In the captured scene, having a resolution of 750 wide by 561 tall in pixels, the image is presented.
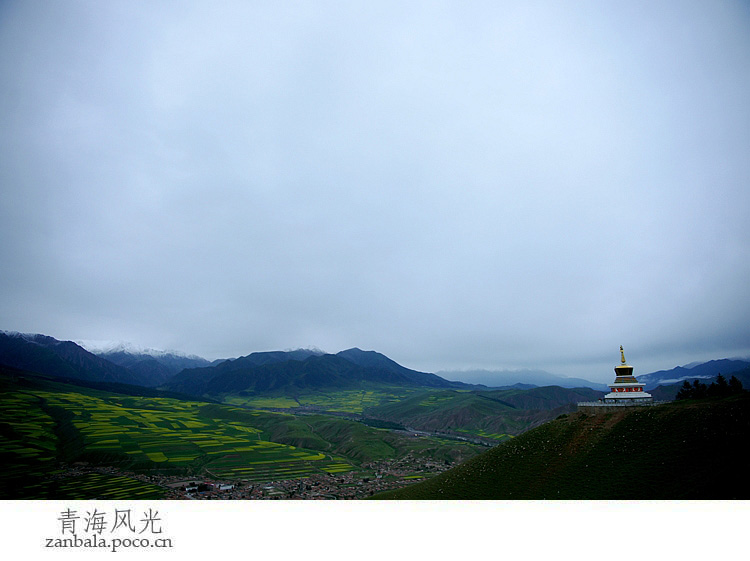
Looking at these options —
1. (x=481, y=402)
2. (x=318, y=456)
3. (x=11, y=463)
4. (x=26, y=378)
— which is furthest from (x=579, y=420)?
(x=26, y=378)

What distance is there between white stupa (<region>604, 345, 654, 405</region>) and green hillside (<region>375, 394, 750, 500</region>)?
294cm

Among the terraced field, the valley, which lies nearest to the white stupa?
the valley

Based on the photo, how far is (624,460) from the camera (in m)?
37.0

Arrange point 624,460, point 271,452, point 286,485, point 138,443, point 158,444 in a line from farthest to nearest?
point 271,452, point 158,444, point 138,443, point 286,485, point 624,460

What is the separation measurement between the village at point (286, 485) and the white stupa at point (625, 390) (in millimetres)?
41168

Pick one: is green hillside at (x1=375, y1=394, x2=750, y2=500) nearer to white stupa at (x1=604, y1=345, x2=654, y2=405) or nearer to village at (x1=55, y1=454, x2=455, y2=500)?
white stupa at (x1=604, y1=345, x2=654, y2=405)

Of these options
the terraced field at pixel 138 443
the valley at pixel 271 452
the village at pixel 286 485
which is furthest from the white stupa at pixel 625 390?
the terraced field at pixel 138 443

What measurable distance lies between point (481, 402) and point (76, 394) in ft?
606

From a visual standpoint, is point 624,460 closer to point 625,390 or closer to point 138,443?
point 625,390

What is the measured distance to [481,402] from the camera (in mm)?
185250

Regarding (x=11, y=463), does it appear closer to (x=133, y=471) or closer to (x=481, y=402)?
(x=133, y=471)

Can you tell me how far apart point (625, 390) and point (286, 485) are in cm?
5986

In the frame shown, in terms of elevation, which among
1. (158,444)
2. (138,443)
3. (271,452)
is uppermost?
(138,443)

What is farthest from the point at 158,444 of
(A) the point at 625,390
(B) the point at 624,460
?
(A) the point at 625,390
